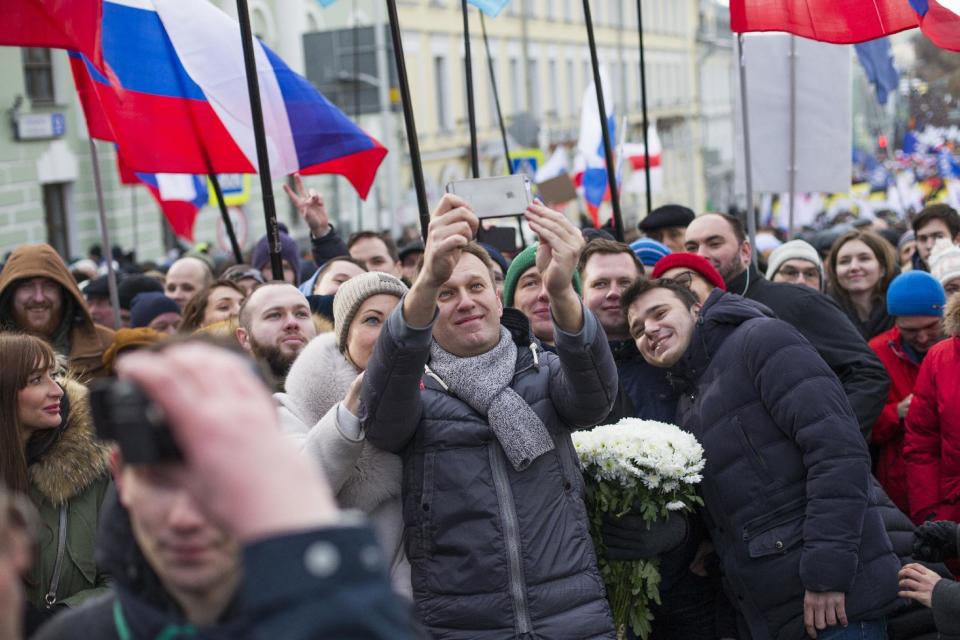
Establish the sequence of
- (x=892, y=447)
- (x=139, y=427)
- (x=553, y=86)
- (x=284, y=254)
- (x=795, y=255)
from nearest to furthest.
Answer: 1. (x=139, y=427)
2. (x=892, y=447)
3. (x=795, y=255)
4. (x=284, y=254)
5. (x=553, y=86)

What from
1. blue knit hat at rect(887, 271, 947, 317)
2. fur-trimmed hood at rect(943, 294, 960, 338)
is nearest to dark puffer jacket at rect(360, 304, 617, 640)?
fur-trimmed hood at rect(943, 294, 960, 338)

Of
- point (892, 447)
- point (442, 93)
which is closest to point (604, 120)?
point (892, 447)

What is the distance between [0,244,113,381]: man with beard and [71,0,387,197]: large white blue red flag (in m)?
0.93

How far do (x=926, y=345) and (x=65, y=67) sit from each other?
17051mm

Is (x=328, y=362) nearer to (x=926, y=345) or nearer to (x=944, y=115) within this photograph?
(x=926, y=345)

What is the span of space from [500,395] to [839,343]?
2190 millimetres

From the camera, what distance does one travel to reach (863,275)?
6.99 metres

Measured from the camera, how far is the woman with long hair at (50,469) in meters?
3.57

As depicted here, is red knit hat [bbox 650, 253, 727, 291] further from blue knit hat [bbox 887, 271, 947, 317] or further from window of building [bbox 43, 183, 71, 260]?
window of building [bbox 43, 183, 71, 260]

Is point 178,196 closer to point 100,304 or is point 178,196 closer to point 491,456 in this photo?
point 100,304

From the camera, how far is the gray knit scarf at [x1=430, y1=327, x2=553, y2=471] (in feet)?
11.0

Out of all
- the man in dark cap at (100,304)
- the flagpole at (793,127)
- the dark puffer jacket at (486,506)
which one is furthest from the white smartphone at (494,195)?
the man in dark cap at (100,304)

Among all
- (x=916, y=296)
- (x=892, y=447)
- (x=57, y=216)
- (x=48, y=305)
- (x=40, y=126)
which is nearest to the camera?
(x=892, y=447)

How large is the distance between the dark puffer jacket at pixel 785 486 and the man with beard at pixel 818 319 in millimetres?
1018
